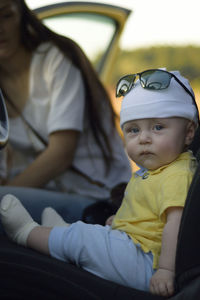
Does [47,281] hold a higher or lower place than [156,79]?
lower

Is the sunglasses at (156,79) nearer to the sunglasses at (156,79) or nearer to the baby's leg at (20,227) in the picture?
the sunglasses at (156,79)

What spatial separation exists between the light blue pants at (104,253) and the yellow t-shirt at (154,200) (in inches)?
1.3

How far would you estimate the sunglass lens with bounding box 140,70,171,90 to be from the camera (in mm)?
1465

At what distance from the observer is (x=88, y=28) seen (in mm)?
3582

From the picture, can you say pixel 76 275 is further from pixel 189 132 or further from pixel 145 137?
pixel 189 132

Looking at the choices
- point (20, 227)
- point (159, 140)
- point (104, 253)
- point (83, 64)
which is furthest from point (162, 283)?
point (83, 64)

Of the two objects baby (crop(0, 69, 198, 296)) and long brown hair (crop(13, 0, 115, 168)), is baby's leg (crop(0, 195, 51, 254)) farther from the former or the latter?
long brown hair (crop(13, 0, 115, 168))

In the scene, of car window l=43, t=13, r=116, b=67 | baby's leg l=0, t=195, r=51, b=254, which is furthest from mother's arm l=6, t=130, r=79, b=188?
car window l=43, t=13, r=116, b=67

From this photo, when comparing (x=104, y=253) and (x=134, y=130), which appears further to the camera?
(x=134, y=130)

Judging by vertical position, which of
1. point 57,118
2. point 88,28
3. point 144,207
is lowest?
point 144,207

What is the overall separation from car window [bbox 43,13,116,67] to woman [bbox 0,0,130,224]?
34.9 inches

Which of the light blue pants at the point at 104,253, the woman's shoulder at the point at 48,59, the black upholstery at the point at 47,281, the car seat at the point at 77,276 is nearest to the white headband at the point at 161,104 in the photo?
the car seat at the point at 77,276

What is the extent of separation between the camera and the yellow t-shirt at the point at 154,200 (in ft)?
4.41

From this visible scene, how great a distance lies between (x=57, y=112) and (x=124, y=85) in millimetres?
759
